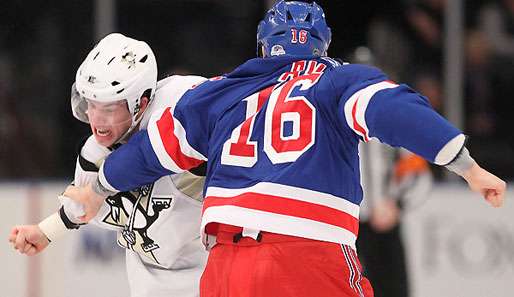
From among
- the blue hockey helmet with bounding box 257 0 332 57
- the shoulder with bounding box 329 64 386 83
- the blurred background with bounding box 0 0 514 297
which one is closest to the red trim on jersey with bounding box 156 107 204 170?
the blue hockey helmet with bounding box 257 0 332 57

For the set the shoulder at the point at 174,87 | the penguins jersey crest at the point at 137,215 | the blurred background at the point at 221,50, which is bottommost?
the blurred background at the point at 221,50

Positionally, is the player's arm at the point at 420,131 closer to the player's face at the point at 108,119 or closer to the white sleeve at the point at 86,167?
the player's face at the point at 108,119

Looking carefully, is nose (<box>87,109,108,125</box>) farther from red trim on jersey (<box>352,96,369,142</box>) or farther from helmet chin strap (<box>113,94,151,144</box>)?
red trim on jersey (<box>352,96,369,142</box>)

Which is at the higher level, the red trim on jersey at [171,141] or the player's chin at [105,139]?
the red trim on jersey at [171,141]

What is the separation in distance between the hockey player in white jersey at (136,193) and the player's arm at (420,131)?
2.43ft

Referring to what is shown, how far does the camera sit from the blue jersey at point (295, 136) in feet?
7.13

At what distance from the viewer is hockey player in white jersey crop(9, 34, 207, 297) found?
2.68 meters

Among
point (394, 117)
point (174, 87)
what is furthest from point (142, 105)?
point (394, 117)

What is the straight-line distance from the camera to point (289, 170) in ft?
7.49

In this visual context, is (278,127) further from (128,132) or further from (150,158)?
(128,132)

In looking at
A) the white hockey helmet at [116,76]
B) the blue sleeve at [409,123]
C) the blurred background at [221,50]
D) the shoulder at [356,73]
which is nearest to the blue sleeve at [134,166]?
the white hockey helmet at [116,76]

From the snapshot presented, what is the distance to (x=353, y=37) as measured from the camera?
247 inches

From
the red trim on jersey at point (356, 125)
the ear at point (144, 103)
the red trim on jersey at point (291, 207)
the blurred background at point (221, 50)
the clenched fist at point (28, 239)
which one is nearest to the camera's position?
the red trim on jersey at point (356, 125)

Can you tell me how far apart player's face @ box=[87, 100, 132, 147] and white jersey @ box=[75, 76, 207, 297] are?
8 cm
